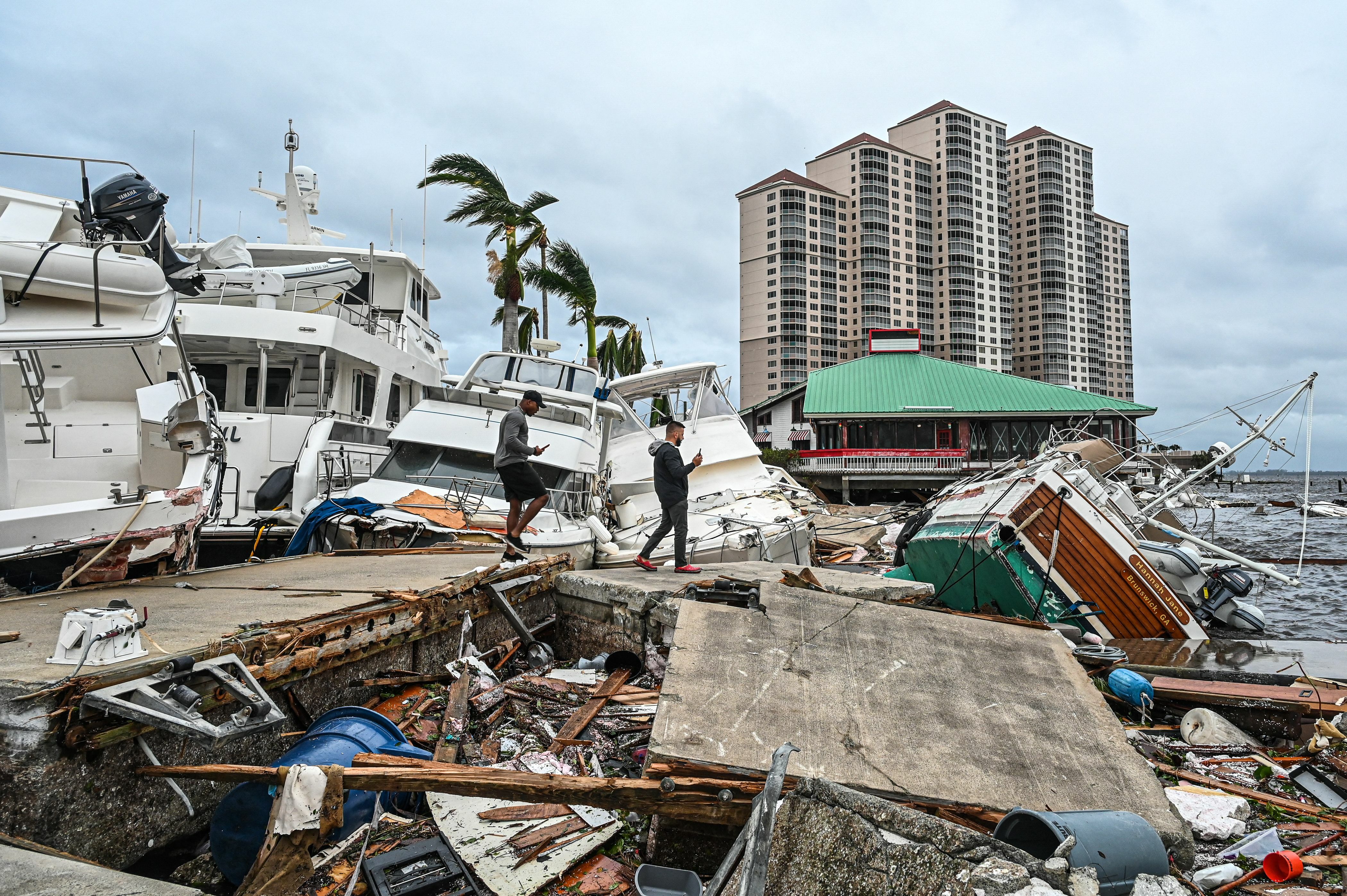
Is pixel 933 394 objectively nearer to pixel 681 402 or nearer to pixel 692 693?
pixel 681 402

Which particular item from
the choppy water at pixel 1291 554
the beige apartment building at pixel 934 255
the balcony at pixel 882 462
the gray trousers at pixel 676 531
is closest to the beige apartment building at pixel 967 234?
the beige apartment building at pixel 934 255

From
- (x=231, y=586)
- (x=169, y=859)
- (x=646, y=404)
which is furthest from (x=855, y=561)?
(x=169, y=859)

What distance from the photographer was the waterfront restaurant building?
39188 millimetres

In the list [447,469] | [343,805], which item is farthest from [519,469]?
[343,805]

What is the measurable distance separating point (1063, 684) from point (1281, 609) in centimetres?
1368

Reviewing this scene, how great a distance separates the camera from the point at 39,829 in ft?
9.70

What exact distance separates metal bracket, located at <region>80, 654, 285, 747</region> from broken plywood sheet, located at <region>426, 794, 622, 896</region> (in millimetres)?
893

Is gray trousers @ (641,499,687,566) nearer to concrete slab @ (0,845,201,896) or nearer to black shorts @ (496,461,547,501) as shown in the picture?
black shorts @ (496,461,547,501)

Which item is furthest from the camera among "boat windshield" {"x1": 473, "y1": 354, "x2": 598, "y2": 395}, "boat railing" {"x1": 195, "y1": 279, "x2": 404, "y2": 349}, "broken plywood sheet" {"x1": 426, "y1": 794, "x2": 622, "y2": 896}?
"boat railing" {"x1": 195, "y1": 279, "x2": 404, "y2": 349}

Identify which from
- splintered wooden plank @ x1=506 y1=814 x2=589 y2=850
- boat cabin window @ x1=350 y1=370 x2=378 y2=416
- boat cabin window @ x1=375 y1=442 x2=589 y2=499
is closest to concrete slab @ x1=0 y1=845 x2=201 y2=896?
splintered wooden plank @ x1=506 y1=814 x2=589 y2=850

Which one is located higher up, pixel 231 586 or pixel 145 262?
pixel 145 262

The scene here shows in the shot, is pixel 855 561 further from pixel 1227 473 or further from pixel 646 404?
pixel 1227 473

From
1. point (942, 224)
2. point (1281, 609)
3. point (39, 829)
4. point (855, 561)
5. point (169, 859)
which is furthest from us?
point (942, 224)

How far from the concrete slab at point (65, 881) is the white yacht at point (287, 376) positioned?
8.08m
